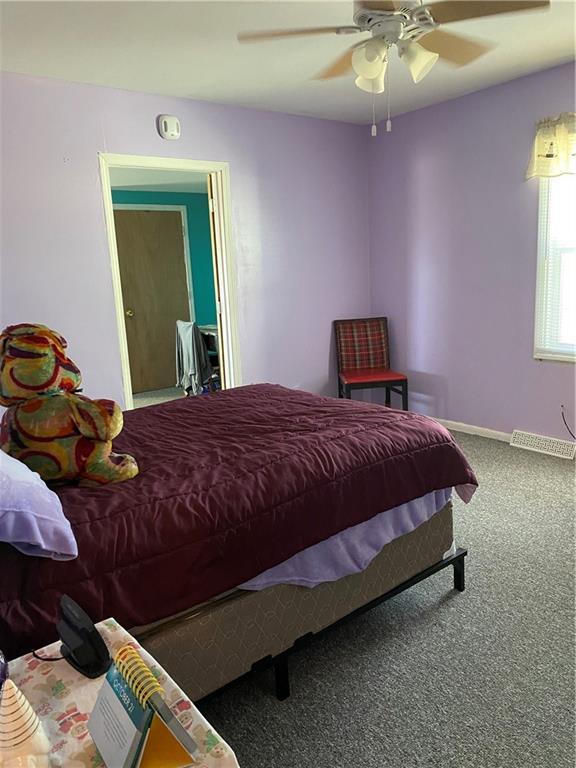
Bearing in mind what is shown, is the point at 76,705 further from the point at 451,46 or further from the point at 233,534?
the point at 451,46

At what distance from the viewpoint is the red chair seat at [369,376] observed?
14.2 feet

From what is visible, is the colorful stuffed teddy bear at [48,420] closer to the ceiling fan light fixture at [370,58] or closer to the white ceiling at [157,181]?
the ceiling fan light fixture at [370,58]

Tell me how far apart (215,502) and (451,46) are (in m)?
2.27

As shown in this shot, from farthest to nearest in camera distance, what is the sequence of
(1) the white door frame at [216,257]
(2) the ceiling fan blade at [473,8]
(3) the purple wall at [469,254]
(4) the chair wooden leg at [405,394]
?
(4) the chair wooden leg at [405,394] → (3) the purple wall at [469,254] → (1) the white door frame at [216,257] → (2) the ceiling fan blade at [473,8]

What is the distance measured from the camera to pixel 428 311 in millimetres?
4461

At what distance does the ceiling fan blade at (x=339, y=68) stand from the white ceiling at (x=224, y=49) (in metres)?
0.05

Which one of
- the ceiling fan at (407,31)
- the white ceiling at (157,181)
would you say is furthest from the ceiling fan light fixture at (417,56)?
the white ceiling at (157,181)

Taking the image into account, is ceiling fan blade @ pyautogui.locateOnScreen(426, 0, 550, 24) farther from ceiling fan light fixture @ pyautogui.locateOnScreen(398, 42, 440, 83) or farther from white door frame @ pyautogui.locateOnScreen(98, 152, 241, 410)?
white door frame @ pyautogui.locateOnScreen(98, 152, 241, 410)

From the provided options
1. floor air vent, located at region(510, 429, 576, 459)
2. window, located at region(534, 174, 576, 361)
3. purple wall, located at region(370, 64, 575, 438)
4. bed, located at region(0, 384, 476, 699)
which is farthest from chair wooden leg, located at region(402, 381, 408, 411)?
bed, located at region(0, 384, 476, 699)

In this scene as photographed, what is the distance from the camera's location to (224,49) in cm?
280

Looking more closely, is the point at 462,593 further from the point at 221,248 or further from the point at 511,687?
the point at 221,248

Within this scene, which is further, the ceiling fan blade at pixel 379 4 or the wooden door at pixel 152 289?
the wooden door at pixel 152 289

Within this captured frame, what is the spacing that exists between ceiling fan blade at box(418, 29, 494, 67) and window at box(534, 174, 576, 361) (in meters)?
1.14

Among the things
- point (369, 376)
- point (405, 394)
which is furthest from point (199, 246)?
point (405, 394)
